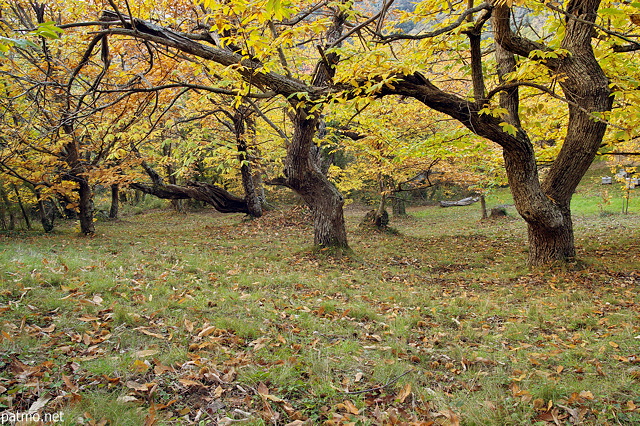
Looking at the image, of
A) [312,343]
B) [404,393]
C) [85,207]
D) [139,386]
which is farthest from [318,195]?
[85,207]

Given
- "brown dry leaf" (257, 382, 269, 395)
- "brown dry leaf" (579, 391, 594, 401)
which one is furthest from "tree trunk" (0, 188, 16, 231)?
"brown dry leaf" (579, 391, 594, 401)

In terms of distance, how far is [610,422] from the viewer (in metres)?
2.34

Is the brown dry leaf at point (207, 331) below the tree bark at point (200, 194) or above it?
below

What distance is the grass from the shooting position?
242cm

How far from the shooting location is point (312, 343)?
11.7 ft

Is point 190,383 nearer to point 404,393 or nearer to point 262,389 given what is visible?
point 262,389

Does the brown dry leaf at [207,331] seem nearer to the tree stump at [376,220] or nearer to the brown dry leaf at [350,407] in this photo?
the brown dry leaf at [350,407]

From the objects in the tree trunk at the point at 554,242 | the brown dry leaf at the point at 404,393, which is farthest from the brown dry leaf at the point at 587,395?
the tree trunk at the point at 554,242

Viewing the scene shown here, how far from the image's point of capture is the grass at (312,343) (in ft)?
7.93

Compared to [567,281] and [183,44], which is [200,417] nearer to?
[183,44]

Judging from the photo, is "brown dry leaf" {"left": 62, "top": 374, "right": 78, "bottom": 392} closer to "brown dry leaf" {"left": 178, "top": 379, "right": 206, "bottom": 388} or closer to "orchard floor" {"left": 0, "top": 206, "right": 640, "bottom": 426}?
"orchard floor" {"left": 0, "top": 206, "right": 640, "bottom": 426}

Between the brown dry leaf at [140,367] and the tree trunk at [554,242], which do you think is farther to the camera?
the tree trunk at [554,242]

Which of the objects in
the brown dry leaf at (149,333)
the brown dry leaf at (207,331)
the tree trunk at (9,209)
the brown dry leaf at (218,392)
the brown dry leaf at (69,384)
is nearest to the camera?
the brown dry leaf at (69,384)

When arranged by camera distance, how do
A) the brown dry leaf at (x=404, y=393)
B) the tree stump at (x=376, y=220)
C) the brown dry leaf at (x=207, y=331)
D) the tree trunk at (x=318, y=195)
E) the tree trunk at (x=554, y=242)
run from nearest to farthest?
1. the brown dry leaf at (x=404, y=393)
2. the brown dry leaf at (x=207, y=331)
3. the tree trunk at (x=554, y=242)
4. the tree trunk at (x=318, y=195)
5. the tree stump at (x=376, y=220)
